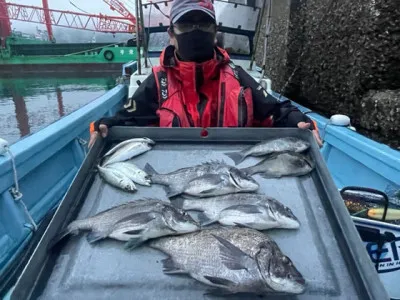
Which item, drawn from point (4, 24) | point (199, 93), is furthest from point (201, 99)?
point (4, 24)

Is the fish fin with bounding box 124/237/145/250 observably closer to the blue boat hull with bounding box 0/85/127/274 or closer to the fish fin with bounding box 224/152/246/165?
the fish fin with bounding box 224/152/246/165

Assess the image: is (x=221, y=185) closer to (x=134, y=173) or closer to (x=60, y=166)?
(x=134, y=173)

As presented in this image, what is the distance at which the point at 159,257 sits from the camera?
1.41 m

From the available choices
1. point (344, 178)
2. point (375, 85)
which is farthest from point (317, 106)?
point (344, 178)

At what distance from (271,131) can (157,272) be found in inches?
53.6

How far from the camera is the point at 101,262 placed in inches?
54.3

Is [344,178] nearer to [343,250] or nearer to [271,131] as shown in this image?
[271,131]

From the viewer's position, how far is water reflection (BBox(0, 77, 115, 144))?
37.8 feet

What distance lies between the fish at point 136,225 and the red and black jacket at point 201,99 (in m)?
1.31

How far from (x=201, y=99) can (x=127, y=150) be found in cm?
101

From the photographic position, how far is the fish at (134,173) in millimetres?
1914

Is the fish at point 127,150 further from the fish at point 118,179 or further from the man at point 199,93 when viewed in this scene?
the man at point 199,93

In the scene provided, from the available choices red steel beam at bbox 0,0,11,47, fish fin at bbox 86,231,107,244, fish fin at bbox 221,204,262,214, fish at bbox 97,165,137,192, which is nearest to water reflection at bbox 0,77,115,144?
fish at bbox 97,165,137,192

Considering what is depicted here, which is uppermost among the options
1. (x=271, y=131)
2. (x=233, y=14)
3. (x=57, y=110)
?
(x=233, y=14)
